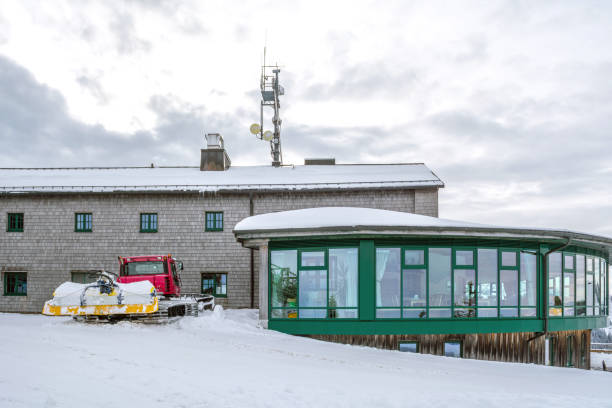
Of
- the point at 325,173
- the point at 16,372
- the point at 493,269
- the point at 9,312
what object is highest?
the point at 325,173

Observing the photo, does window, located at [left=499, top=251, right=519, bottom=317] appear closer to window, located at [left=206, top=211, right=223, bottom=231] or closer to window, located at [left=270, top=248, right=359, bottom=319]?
window, located at [left=270, top=248, right=359, bottom=319]

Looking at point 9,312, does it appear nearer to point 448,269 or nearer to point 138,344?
point 138,344

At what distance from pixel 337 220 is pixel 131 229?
427 inches

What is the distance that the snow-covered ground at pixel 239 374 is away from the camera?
6880 mm

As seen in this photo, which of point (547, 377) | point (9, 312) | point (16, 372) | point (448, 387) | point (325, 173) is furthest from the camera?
point (325, 173)

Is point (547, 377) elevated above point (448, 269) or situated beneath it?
situated beneath

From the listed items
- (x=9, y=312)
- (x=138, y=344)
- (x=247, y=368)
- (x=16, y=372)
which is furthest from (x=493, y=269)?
(x=9, y=312)

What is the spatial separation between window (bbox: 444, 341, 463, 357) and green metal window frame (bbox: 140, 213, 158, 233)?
1277cm

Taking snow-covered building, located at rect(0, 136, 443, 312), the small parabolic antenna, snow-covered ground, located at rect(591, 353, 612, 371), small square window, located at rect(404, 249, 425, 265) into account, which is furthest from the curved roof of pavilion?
the small parabolic antenna

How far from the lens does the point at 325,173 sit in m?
23.3

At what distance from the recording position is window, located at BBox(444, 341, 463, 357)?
14172mm

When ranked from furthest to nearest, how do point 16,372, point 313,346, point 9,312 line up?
point 9,312 < point 313,346 < point 16,372

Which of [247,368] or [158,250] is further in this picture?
[158,250]

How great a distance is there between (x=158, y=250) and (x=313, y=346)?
11.1 meters
